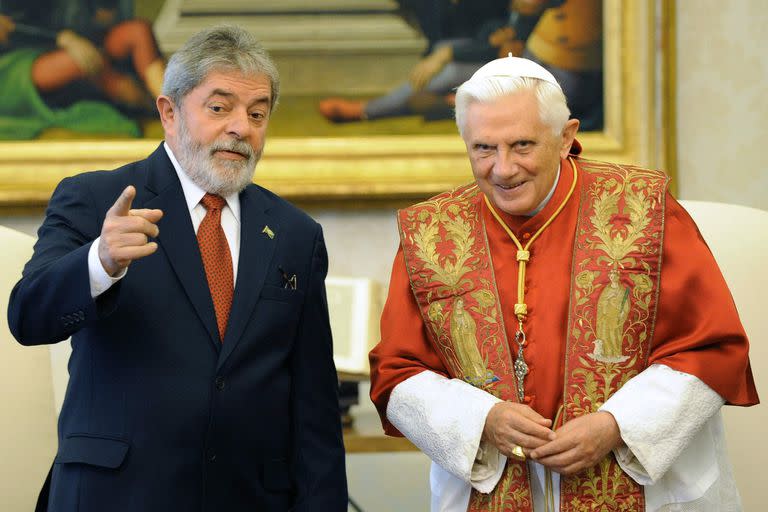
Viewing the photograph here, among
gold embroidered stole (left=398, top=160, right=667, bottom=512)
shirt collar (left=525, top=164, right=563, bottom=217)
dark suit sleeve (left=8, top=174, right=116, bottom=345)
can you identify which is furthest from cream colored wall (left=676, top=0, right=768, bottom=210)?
dark suit sleeve (left=8, top=174, right=116, bottom=345)

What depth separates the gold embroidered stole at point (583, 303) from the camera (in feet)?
8.13

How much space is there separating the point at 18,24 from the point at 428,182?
5.45 feet

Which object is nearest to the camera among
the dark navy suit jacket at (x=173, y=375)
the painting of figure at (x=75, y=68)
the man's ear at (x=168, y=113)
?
the dark navy suit jacket at (x=173, y=375)

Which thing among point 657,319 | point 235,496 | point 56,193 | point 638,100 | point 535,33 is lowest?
point 235,496

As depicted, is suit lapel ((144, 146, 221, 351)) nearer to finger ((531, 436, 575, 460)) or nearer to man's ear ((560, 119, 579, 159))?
finger ((531, 436, 575, 460))

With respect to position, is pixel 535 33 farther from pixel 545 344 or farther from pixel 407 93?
pixel 545 344

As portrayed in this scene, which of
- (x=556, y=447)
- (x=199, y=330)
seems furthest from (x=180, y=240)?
(x=556, y=447)

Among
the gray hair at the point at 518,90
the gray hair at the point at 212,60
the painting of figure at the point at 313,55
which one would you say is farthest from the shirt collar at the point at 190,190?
the painting of figure at the point at 313,55

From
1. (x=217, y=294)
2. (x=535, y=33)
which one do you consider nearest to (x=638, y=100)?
(x=535, y=33)

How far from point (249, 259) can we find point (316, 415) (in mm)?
407

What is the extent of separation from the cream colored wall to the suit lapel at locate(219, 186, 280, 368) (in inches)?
86.8

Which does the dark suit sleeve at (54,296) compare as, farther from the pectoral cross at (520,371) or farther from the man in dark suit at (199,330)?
the pectoral cross at (520,371)

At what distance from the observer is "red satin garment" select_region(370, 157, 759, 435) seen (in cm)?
247

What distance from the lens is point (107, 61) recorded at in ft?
13.7
